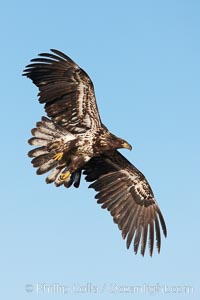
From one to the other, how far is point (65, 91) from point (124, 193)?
305 centimetres

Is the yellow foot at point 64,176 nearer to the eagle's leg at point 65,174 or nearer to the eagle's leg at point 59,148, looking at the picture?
the eagle's leg at point 65,174

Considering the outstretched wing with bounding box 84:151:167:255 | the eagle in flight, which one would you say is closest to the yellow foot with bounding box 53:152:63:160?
the eagle in flight

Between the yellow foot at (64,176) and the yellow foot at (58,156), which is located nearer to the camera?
the yellow foot at (58,156)

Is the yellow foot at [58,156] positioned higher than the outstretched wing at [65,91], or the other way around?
the outstretched wing at [65,91]

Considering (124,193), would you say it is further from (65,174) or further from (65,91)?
(65,91)

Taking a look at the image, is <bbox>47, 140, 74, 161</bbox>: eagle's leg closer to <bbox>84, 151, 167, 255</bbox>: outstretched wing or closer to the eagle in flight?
the eagle in flight

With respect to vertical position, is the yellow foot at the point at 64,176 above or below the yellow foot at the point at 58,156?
below

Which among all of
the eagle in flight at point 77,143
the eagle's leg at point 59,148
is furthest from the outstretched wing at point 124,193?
the eagle's leg at point 59,148

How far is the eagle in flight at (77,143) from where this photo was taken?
18781 millimetres

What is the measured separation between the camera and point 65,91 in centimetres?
1877

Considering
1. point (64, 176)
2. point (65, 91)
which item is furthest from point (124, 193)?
point (65, 91)

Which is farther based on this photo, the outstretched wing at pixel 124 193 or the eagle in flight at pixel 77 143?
the outstretched wing at pixel 124 193

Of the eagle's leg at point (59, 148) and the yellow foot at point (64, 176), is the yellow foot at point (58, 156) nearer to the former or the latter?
the eagle's leg at point (59, 148)

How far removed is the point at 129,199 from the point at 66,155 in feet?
7.17
